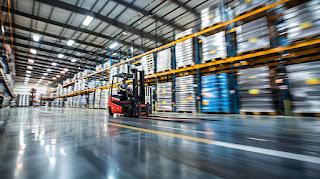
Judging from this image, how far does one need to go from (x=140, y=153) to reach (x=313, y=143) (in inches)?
76.9

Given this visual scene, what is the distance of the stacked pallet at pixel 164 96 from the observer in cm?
754

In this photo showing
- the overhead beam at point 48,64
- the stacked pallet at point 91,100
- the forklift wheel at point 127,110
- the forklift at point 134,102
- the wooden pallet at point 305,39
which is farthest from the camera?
the overhead beam at point 48,64

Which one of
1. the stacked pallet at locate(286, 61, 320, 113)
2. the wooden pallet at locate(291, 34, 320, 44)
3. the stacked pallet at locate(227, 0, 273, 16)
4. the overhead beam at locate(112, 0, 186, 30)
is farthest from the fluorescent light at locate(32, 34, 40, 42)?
the stacked pallet at locate(286, 61, 320, 113)

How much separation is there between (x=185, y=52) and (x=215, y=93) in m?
2.36

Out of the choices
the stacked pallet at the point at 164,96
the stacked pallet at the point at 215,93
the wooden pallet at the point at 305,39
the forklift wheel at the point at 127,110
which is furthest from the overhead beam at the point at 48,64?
the wooden pallet at the point at 305,39

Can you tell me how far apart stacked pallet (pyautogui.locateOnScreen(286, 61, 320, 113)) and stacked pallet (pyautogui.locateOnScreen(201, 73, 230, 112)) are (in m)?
1.96

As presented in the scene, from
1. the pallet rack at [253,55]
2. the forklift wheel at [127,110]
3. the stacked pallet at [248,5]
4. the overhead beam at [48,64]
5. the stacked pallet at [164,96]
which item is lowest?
the forklift wheel at [127,110]

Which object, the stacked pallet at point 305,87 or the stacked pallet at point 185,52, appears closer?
the stacked pallet at point 305,87

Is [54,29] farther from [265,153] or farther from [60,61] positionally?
[265,153]

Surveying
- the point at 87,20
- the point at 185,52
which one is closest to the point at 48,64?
the point at 87,20

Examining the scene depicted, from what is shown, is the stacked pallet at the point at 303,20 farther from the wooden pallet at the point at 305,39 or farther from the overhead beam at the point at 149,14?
the overhead beam at the point at 149,14

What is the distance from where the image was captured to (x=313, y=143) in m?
1.67

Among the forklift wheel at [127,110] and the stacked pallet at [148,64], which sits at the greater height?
the stacked pallet at [148,64]

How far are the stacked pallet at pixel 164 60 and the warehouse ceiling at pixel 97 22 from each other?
193cm
